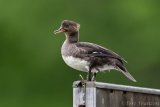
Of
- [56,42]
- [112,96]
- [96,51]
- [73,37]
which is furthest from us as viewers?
[56,42]

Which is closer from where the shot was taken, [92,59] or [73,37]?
[92,59]

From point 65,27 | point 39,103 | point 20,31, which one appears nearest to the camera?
point 65,27

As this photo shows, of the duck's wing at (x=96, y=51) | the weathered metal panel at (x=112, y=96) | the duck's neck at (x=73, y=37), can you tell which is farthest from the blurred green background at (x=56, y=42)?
the weathered metal panel at (x=112, y=96)

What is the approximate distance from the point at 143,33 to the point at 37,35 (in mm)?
3237

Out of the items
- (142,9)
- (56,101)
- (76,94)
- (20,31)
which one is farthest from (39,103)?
(76,94)

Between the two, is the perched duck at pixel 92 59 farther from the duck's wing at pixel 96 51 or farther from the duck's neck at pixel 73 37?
the duck's neck at pixel 73 37

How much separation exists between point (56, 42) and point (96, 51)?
1748 centimetres

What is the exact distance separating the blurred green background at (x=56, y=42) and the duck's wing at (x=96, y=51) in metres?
15.7

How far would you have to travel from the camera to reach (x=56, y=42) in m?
29.6

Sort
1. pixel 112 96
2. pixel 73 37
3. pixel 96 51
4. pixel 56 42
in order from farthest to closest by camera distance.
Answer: pixel 56 42 → pixel 73 37 → pixel 96 51 → pixel 112 96

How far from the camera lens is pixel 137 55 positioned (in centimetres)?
3009

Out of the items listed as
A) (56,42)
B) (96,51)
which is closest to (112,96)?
(96,51)

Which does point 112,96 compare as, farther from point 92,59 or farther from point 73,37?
point 73,37

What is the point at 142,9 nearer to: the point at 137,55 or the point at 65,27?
the point at 137,55
